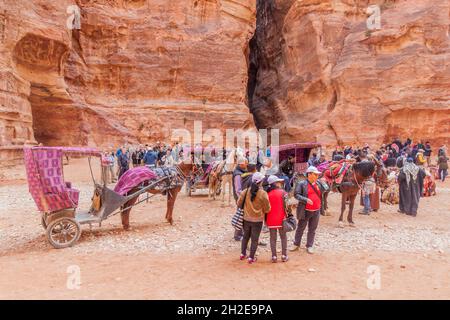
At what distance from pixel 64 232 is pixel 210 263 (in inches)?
129

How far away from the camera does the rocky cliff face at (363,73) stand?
25672 millimetres

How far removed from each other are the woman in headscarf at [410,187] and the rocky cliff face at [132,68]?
2092 cm

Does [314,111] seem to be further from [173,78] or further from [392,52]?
[173,78]

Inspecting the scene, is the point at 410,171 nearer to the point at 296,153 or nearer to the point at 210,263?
the point at 296,153

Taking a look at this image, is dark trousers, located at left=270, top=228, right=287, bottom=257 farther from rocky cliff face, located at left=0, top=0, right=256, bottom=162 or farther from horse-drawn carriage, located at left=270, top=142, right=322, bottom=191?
rocky cliff face, located at left=0, top=0, right=256, bottom=162

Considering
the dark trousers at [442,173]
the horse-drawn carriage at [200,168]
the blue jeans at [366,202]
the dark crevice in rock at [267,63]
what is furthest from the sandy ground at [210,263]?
the dark crevice in rock at [267,63]

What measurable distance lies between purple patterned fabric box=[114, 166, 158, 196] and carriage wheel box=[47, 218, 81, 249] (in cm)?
129

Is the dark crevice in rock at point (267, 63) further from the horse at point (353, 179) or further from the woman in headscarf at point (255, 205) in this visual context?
the woman in headscarf at point (255, 205)

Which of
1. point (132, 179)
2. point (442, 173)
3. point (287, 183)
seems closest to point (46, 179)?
point (132, 179)

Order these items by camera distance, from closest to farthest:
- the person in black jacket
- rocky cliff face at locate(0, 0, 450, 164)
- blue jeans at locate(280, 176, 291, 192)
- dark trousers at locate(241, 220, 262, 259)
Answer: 1. dark trousers at locate(241, 220, 262, 259)
2. the person in black jacket
3. blue jeans at locate(280, 176, 291, 192)
4. rocky cliff face at locate(0, 0, 450, 164)

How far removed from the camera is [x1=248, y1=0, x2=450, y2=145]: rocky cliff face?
1011 inches

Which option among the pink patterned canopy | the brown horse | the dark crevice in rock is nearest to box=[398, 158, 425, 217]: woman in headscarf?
the brown horse

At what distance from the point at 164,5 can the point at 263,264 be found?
30.3 metres

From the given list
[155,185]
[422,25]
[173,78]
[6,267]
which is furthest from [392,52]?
[6,267]
